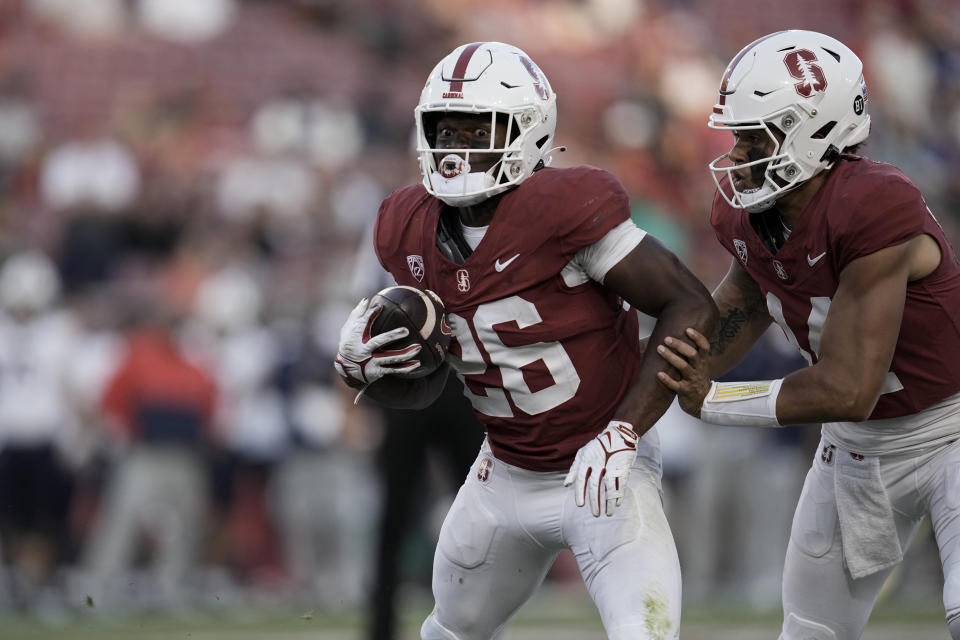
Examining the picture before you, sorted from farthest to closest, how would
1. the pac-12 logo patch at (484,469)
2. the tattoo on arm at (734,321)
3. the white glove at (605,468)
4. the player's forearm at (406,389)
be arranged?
1. the tattoo on arm at (734,321)
2. the pac-12 logo patch at (484,469)
3. the player's forearm at (406,389)
4. the white glove at (605,468)

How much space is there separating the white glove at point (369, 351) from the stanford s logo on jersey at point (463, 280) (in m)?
0.21

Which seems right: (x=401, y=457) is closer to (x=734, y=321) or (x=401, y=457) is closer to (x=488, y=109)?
(x=734, y=321)

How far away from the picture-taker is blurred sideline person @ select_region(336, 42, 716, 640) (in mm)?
3430

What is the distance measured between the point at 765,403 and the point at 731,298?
60 centimetres

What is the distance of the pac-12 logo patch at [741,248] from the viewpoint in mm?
3748

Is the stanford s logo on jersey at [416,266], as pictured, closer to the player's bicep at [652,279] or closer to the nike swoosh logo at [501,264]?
the nike swoosh logo at [501,264]

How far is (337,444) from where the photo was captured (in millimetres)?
7992

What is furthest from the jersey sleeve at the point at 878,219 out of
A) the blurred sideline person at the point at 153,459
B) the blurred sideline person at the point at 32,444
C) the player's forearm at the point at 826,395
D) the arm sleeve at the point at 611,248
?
the blurred sideline person at the point at 32,444

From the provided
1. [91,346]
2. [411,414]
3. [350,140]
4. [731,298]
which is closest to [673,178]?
[350,140]

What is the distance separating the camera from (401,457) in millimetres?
5562

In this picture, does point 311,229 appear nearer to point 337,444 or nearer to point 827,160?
point 337,444

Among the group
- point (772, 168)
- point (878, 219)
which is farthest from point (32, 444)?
point (878, 219)

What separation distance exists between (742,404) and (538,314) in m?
0.57

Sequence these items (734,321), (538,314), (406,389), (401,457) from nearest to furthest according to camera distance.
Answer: (538,314) → (406,389) → (734,321) → (401,457)
